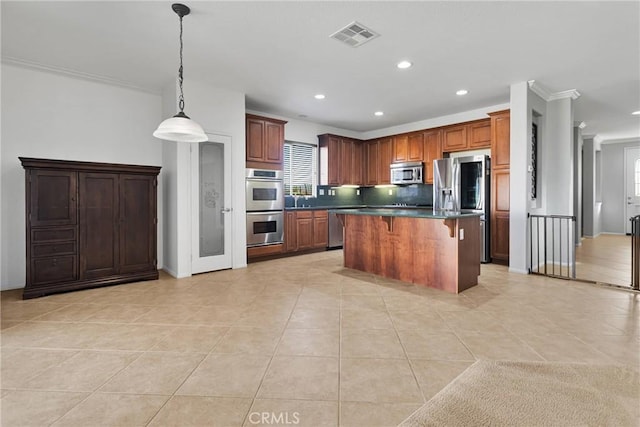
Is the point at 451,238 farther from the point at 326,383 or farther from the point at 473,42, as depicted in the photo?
the point at 326,383

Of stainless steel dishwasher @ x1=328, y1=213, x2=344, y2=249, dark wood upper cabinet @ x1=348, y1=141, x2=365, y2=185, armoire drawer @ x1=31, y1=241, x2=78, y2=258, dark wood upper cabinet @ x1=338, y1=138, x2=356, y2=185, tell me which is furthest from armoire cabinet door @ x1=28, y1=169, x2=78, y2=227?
dark wood upper cabinet @ x1=348, y1=141, x2=365, y2=185

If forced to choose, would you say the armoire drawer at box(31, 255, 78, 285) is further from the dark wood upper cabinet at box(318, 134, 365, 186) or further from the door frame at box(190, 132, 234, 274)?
the dark wood upper cabinet at box(318, 134, 365, 186)

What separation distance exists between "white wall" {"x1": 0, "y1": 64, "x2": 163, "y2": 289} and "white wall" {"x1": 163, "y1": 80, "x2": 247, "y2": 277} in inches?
17.6

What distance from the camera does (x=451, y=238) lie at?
12.3 ft

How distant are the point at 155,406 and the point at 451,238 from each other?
3.26 meters

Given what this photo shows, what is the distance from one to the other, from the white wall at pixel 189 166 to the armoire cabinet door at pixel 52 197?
3.80 feet

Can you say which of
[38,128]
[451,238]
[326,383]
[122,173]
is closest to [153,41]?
[122,173]

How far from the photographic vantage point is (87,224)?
3.96 m

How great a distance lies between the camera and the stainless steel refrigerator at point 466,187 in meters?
5.39

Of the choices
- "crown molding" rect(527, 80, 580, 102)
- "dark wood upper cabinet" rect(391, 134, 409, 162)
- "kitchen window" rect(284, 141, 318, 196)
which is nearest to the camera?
"crown molding" rect(527, 80, 580, 102)

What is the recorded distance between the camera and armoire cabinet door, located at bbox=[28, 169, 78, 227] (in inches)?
142

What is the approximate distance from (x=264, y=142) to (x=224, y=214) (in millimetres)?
1576

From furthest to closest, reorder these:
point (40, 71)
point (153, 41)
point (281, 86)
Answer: point (281, 86)
point (40, 71)
point (153, 41)

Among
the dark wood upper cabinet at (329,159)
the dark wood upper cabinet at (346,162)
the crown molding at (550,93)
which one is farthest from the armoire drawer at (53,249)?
the crown molding at (550,93)
